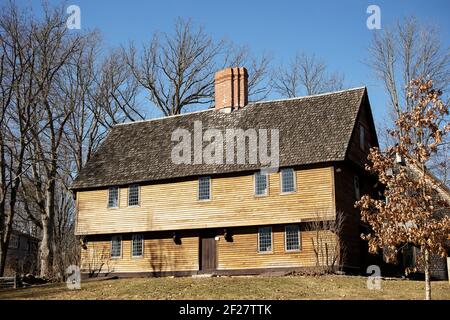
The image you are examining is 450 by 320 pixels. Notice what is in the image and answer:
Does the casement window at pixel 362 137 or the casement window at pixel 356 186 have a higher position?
the casement window at pixel 362 137

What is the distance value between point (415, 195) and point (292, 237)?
39.1 feet

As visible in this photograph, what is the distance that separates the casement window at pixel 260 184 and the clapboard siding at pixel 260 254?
1805 millimetres

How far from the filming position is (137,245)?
32469mm

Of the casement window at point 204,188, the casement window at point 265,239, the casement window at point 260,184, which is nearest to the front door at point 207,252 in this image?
the casement window at point 204,188


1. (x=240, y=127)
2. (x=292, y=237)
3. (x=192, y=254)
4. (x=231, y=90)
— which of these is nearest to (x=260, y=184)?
(x=292, y=237)

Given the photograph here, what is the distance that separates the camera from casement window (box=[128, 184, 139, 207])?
3247 centimetres

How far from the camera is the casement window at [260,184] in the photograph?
1148 inches

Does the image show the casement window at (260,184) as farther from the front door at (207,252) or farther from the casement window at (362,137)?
the casement window at (362,137)

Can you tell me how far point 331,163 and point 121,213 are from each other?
12.1 metres

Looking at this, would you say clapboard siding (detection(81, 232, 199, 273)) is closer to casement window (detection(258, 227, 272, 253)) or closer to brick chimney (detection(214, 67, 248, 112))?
casement window (detection(258, 227, 272, 253))

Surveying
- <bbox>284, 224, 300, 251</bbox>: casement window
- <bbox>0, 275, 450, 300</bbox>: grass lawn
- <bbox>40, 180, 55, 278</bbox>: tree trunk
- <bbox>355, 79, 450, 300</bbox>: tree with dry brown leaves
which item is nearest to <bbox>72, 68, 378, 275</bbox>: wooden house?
<bbox>284, 224, 300, 251</bbox>: casement window
